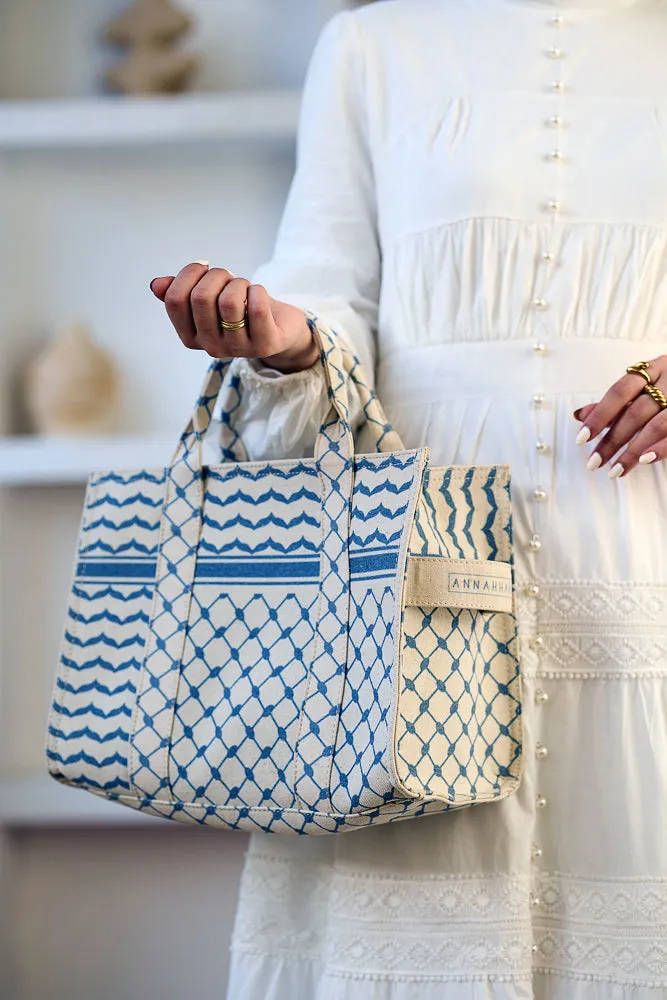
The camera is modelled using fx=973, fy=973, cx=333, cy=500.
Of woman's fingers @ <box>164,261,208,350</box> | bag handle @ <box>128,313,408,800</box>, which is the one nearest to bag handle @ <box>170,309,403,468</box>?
bag handle @ <box>128,313,408,800</box>

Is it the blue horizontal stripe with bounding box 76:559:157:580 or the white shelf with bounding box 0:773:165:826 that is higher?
the blue horizontal stripe with bounding box 76:559:157:580

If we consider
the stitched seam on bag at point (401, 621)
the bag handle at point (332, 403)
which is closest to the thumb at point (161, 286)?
the bag handle at point (332, 403)

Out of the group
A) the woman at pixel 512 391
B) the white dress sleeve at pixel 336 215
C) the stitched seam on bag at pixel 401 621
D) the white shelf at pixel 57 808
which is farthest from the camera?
the white shelf at pixel 57 808

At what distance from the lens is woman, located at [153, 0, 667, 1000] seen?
0.76 m

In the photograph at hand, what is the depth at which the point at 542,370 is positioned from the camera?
2.79ft

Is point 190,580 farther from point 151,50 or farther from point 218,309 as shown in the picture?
point 151,50

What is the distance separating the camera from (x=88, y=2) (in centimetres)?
145

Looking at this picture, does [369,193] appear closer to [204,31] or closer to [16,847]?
[204,31]

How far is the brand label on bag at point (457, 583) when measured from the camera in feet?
2.35

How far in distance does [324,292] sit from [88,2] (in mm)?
820

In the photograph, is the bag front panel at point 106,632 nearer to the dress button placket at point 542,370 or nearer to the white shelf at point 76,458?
the dress button placket at point 542,370

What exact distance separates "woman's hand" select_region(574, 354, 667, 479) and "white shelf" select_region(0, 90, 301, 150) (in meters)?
0.70

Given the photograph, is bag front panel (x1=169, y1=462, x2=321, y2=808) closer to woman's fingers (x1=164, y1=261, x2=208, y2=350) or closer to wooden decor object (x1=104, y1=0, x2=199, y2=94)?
woman's fingers (x1=164, y1=261, x2=208, y2=350)

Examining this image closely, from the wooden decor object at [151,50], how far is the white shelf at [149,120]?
0.02 metres
